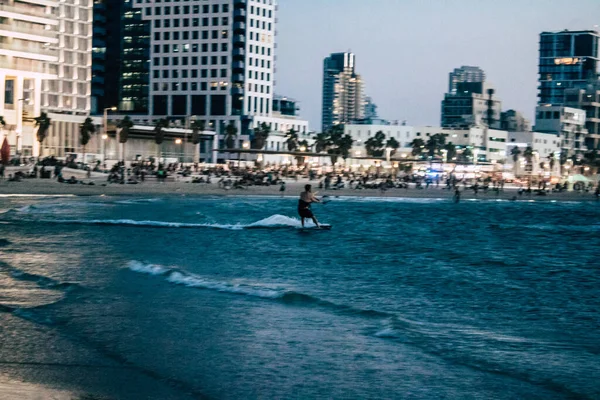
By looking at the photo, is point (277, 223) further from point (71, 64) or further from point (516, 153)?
point (516, 153)

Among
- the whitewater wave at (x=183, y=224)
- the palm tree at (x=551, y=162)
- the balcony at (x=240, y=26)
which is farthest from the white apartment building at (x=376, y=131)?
the whitewater wave at (x=183, y=224)

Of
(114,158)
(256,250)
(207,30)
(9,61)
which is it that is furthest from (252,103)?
(256,250)

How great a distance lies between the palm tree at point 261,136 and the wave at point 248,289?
5242 inches

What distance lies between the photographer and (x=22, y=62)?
11075 centimetres

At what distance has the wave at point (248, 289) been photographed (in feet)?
53.7

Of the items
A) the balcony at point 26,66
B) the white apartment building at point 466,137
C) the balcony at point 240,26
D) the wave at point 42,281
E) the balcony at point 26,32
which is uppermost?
the balcony at point 240,26

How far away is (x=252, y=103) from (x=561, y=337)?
15487 centimetres

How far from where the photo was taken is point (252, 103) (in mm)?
167250

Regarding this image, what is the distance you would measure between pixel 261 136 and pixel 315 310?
5525 inches

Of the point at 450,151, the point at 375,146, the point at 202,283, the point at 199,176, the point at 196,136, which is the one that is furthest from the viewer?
the point at 450,151

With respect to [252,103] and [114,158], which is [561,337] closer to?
[114,158]

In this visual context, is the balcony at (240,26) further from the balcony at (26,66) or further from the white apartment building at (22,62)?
the balcony at (26,66)

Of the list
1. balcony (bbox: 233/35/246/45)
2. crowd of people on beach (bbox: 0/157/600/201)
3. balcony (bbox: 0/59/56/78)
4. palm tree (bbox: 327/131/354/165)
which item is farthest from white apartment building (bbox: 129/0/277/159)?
balcony (bbox: 0/59/56/78)

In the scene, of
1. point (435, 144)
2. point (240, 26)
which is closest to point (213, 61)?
point (240, 26)
